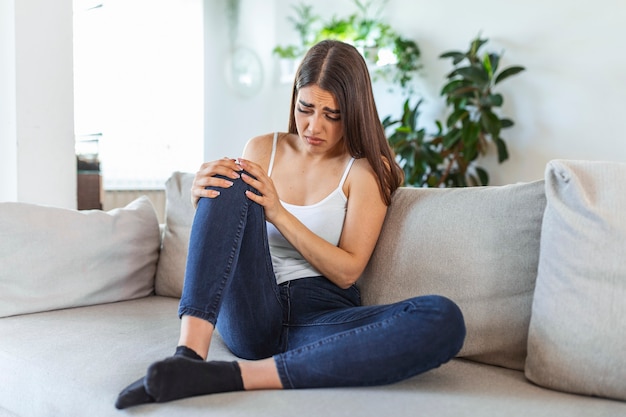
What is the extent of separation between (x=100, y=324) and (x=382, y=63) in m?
2.77

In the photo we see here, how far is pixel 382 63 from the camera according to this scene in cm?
407

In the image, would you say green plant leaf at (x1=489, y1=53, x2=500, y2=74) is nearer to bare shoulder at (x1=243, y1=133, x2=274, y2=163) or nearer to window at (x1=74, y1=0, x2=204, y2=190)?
bare shoulder at (x1=243, y1=133, x2=274, y2=163)

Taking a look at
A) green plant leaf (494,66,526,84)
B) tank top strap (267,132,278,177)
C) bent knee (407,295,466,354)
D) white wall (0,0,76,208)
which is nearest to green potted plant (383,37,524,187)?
green plant leaf (494,66,526,84)

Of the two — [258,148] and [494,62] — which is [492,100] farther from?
[258,148]

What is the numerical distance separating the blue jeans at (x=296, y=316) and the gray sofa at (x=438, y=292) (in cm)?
4

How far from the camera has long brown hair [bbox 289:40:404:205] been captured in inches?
64.8

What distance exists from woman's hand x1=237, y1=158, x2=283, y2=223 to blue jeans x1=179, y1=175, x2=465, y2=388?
0.05 ft

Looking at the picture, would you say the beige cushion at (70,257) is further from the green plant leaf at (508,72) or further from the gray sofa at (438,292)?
the green plant leaf at (508,72)

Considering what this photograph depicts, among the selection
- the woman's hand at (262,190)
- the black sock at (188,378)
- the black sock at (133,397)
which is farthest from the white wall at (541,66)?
the black sock at (133,397)

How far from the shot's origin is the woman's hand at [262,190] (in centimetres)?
145

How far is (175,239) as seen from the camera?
2.10 m

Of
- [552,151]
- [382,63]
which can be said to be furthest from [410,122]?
[552,151]

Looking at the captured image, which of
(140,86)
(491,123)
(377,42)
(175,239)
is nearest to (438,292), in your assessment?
(175,239)

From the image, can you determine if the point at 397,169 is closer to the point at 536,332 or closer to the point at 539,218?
the point at 539,218
